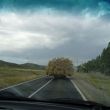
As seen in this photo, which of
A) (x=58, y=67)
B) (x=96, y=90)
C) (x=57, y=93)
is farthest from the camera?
(x=58, y=67)

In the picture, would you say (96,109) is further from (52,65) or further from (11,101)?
(52,65)

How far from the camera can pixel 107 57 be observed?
122m

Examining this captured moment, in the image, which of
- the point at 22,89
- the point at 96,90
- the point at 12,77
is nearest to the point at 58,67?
the point at 12,77

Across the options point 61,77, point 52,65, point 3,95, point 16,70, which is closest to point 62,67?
point 52,65

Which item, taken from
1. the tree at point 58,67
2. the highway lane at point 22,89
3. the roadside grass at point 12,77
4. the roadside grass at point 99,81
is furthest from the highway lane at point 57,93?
the tree at point 58,67

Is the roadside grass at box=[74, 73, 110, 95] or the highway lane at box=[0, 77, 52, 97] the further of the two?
the roadside grass at box=[74, 73, 110, 95]

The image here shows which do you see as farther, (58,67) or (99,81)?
(58,67)

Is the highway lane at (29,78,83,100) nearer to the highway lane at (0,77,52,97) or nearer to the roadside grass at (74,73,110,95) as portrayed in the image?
the highway lane at (0,77,52,97)

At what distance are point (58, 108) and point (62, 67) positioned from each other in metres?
55.0

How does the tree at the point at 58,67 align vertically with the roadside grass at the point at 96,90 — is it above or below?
above

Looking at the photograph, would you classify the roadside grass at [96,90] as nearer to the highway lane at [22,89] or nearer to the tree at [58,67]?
the highway lane at [22,89]

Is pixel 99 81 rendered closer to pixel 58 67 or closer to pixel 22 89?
pixel 58 67

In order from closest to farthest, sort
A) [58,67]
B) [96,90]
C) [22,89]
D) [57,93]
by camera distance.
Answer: [57,93] < [96,90] < [22,89] < [58,67]

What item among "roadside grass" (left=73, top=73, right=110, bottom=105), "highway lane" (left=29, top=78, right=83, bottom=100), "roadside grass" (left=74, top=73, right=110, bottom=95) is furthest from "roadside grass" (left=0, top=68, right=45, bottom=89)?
"roadside grass" (left=74, top=73, right=110, bottom=95)
